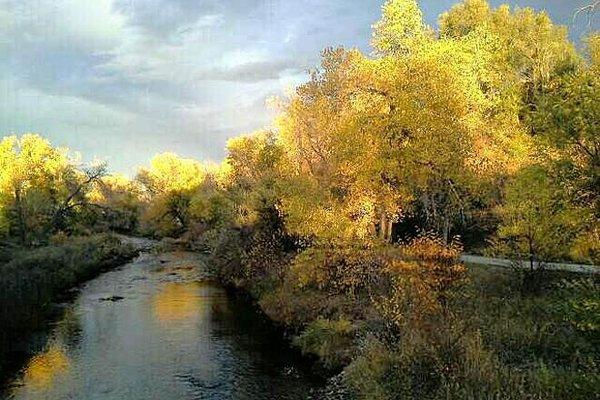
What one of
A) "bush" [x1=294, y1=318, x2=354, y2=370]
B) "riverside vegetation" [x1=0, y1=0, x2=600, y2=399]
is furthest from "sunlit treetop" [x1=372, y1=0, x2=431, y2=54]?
"bush" [x1=294, y1=318, x2=354, y2=370]

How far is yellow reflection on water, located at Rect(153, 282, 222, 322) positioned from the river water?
0.07 metres

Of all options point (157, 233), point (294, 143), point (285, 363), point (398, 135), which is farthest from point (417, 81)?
point (157, 233)

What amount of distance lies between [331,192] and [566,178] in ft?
57.7

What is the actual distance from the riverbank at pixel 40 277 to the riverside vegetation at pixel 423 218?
107 centimetres

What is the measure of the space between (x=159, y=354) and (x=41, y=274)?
17453 millimetres

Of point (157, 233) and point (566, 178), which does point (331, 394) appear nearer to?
point (566, 178)

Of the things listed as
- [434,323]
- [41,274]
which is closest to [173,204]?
[41,274]

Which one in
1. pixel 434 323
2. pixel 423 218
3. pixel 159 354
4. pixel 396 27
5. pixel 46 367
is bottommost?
pixel 46 367

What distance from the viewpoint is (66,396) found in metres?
19.4

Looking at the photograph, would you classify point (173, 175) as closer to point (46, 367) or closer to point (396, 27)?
point (396, 27)

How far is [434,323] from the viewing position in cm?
1766

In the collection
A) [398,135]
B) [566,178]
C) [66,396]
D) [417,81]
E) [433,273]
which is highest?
[417,81]

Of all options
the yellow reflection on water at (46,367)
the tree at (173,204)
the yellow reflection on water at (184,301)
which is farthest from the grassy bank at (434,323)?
the tree at (173,204)

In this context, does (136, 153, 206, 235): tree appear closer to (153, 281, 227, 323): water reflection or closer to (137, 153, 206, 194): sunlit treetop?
(137, 153, 206, 194): sunlit treetop
